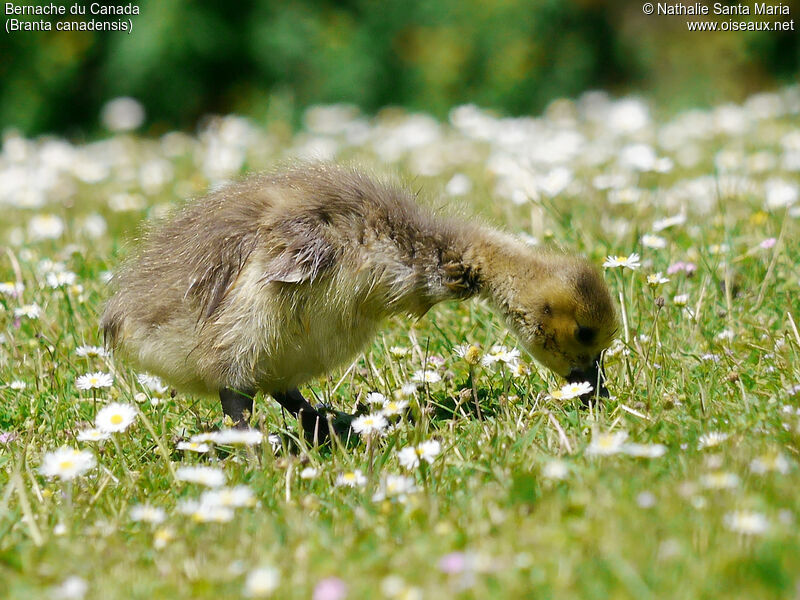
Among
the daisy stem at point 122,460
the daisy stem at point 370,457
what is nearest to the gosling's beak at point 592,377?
the daisy stem at point 370,457

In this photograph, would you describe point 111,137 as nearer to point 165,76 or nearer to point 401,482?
point 165,76

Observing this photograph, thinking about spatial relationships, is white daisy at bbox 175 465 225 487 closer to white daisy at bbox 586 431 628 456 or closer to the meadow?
the meadow

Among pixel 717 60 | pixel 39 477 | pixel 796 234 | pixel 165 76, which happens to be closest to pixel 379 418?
pixel 39 477

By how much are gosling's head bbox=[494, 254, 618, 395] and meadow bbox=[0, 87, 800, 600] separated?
0.12 m

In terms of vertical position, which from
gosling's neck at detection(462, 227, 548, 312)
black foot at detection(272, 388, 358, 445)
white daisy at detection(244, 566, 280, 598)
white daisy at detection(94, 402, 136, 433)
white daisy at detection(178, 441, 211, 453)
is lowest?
black foot at detection(272, 388, 358, 445)

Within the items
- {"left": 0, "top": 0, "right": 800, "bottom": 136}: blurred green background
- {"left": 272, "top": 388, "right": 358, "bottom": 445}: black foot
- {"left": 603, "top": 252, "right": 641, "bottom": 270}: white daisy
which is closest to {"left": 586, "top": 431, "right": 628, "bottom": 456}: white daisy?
{"left": 603, "top": 252, "right": 641, "bottom": 270}: white daisy

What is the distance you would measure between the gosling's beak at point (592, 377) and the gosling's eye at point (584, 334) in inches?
4.1

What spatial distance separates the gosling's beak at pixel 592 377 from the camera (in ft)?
12.6

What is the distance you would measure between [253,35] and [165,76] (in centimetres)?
111

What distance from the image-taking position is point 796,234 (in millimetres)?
5258

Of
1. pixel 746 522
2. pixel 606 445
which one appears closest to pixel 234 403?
pixel 606 445

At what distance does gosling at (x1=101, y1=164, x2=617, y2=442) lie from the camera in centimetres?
371

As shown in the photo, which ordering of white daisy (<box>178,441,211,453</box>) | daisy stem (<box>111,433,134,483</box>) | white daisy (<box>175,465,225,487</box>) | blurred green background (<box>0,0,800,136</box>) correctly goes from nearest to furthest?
white daisy (<box>175,465,225,487</box>)
white daisy (<box>178,441,211,453</box>)
daisy stem (<box>111,433,134,483</box>)
blurred green background (<box>0,0,800,136</box>)

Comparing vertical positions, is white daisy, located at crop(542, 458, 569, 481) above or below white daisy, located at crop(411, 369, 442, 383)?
above
